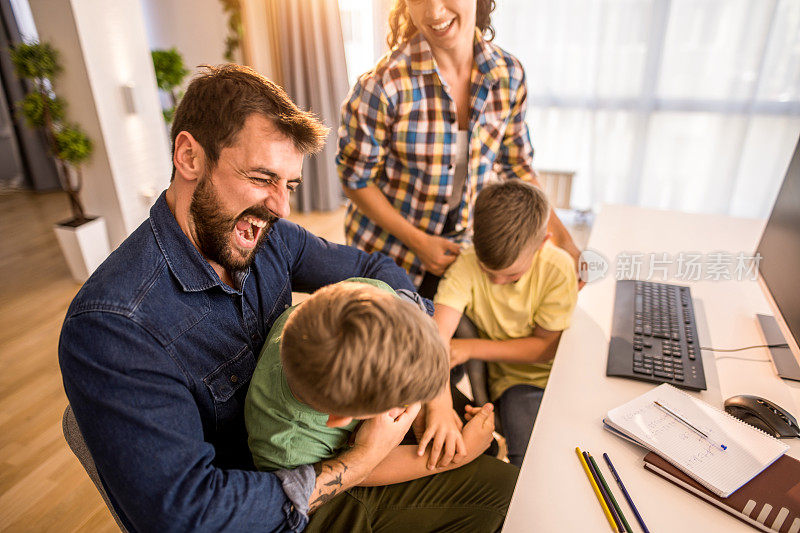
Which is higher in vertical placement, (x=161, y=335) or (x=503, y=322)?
(x=161, y=335)

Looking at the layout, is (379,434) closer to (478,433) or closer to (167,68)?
(478,433)

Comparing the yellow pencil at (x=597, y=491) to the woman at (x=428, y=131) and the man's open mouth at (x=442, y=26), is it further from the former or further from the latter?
the man's open mouth at (x=442, y=26)

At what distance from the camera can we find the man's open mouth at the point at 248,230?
3.08 ft

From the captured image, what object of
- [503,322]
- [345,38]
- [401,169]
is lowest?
[503,322]

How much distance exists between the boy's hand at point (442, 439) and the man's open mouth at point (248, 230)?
52 centimetres

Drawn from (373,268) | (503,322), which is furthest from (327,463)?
(503,322)

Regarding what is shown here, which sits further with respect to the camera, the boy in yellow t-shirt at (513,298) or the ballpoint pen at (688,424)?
the boy in yellow t-shirt at (513,298)

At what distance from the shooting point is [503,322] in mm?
1394

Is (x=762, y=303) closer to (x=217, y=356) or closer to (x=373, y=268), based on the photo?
(x=373, y=268)

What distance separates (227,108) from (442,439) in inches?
30.0

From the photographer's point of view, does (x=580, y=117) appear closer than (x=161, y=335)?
No

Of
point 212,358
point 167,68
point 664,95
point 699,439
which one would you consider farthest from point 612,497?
point 167,68

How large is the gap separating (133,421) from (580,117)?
3.31m

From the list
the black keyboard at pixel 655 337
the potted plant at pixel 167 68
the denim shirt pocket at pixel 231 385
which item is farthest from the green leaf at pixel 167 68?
the black keyboard at pixel 655 337
